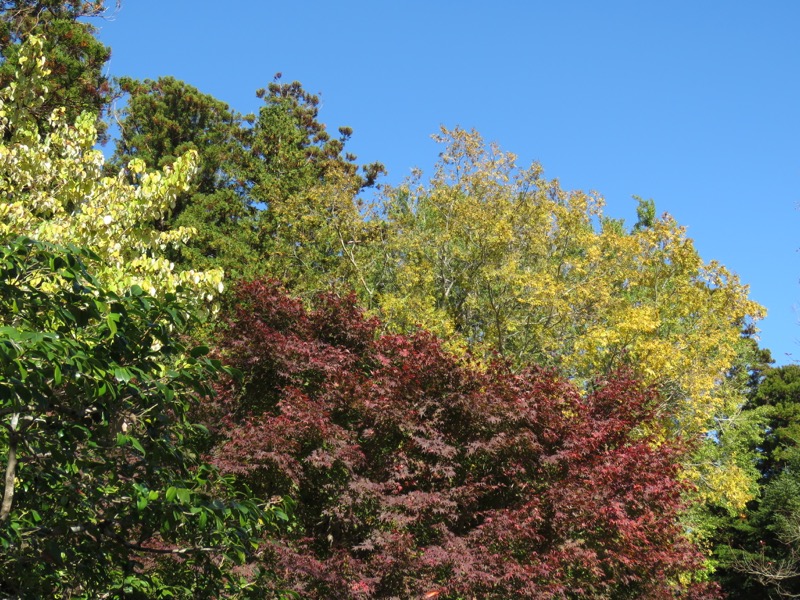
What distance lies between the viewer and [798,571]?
23.8 metres

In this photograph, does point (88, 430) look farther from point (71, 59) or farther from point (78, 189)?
point (71, 59)

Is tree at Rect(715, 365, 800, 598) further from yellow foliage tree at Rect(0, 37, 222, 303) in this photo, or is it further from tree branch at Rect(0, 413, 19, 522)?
tree branch at Rect(0, 413, 19, 522)

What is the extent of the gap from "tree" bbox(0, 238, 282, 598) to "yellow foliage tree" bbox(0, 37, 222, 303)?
244cm

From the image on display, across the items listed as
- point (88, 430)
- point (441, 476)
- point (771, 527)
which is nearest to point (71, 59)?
point (441, 476)

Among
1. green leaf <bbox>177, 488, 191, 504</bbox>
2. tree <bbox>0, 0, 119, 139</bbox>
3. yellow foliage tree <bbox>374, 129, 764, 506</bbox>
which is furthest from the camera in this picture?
yellow foliage tree <bbox>374, 129, 764, 506</bbox>

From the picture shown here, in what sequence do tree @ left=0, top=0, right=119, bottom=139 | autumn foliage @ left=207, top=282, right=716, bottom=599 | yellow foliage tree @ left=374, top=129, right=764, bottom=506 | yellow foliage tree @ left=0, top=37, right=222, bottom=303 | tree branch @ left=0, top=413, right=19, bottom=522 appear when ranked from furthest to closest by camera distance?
yellow foliage tree @ left=374, top=129, right=764, bottom=506 < tree @ left=0, top=0, right=119, bottom=139 < autumn foliage @ left=207, top=282, right=716, bottom=599 < yellow foliage tree @ left=0, top=37, right=222, bottom=303 < tree branch @ left=0, top=413, right=19, bottom=522

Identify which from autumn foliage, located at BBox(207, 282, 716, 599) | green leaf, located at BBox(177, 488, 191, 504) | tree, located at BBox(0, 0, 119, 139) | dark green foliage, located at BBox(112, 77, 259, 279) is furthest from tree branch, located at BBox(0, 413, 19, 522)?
dark green foliage, located at BBox(112, 77, 259, 279)

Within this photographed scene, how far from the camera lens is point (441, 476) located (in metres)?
9.52

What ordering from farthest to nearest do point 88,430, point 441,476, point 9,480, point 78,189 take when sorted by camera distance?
point 441,476 → point 78,189 → point 88,430 → point 9,480

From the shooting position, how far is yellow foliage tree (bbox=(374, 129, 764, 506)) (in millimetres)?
17266

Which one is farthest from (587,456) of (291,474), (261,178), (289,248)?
(261,178)

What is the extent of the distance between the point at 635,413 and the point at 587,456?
1.44m

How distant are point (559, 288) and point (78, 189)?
1211cm

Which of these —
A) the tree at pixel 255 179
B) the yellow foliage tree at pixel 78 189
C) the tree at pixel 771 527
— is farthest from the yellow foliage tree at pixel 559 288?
the yellow foliage tree at pixel 78 189
